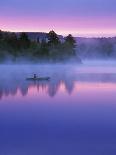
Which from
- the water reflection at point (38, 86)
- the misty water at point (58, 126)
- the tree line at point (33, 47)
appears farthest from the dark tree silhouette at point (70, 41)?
the misty water at point (58, 126)

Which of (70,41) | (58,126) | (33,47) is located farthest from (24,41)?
(58,126)

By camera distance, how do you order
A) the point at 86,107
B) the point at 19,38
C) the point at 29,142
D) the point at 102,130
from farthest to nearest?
the point at 19,38, the point at 86,107, the point at 102,130, the point at 29,142

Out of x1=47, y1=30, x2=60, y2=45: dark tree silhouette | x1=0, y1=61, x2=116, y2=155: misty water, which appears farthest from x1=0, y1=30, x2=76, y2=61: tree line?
x1=0, y1=61, x2=116, y2=155: misty water

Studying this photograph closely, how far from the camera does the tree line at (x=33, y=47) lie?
55.7 meters

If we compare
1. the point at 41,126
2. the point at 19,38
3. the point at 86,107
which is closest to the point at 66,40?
the point at 19,38

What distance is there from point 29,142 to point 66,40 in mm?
52664

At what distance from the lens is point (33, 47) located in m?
57.6

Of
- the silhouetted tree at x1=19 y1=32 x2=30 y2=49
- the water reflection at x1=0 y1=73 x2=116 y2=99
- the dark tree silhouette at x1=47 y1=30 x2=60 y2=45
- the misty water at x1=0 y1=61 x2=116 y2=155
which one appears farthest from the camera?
the dark tree silhouette at x1=47 y1=30 x2=60 y2=45

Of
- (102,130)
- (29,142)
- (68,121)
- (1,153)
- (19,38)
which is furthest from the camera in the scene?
(19,38)

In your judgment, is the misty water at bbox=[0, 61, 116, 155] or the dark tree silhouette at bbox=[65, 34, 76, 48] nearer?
the misty water at bbox=[0, 61, 116, 155]

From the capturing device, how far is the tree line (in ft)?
183

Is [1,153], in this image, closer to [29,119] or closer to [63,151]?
[63,151]

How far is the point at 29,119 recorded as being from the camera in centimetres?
1284

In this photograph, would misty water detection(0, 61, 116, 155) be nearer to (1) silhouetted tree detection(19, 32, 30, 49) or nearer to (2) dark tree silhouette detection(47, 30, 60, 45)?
(1) silhouetted tree detection(19, 32, 30, 49)
